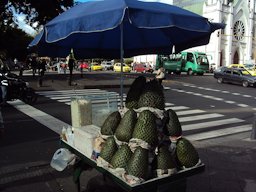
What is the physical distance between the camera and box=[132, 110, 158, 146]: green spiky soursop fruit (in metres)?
3.50

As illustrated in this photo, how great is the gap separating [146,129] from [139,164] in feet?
1.29

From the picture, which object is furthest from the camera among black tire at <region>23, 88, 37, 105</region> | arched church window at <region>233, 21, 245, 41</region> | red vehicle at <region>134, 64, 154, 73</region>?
arched church window at <region>233, 21, 245, 41</region>

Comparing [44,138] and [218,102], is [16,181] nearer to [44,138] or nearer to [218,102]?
[44,138]

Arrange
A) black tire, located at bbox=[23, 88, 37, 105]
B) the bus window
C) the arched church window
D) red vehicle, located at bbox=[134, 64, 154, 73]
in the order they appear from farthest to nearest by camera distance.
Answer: the arched church window, red vehicle, located at bbox=[134, 64, 154, 73], the bus window, black tire, located at bbox=[23, 88, 37, 105]

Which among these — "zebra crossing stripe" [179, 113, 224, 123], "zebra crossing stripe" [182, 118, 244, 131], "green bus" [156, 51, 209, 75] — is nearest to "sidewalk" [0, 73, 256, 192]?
"zebra crossing stripe" [182, 118, 244, 131]

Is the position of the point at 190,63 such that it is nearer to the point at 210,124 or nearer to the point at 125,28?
the point at 210,124

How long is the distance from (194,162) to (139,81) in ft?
3.77

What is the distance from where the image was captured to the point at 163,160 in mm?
3484

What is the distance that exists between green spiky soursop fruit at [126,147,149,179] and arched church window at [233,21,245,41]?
67685mm

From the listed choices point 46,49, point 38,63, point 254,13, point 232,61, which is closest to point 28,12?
point 38,63

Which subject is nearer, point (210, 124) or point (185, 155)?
point (185, 155)

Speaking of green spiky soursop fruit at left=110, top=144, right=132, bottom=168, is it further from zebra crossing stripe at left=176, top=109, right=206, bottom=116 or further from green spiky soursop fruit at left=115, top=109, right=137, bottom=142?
zebra crossing stripe at left=176, top=109, right=206, bottom=116

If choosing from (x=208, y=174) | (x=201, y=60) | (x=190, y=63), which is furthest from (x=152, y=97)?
(x=190, y=63)

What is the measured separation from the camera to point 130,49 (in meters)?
5.66
